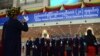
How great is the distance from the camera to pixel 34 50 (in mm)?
13578

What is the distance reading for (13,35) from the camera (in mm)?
4742

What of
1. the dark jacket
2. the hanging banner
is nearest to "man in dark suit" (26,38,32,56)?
the hanging banner

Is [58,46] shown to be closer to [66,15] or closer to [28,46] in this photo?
[66,15]

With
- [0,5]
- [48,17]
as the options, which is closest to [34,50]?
[48,17]

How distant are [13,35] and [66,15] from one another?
6.97 metres

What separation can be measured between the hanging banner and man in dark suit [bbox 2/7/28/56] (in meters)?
5.42

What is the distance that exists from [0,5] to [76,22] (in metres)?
12.6

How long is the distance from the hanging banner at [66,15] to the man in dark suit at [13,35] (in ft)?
17.8

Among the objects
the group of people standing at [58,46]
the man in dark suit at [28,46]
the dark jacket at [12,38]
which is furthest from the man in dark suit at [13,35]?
the man in dark suit at [28,46]

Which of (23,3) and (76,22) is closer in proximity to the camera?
(76,22)

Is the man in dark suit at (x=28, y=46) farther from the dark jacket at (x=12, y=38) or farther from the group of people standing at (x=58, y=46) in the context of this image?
the dark jacket at (x=12, y=38)

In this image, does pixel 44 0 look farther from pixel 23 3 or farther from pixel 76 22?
pixel 76 22

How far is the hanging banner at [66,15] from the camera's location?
10.9 metres

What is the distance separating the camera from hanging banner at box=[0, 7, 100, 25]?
10891mm
